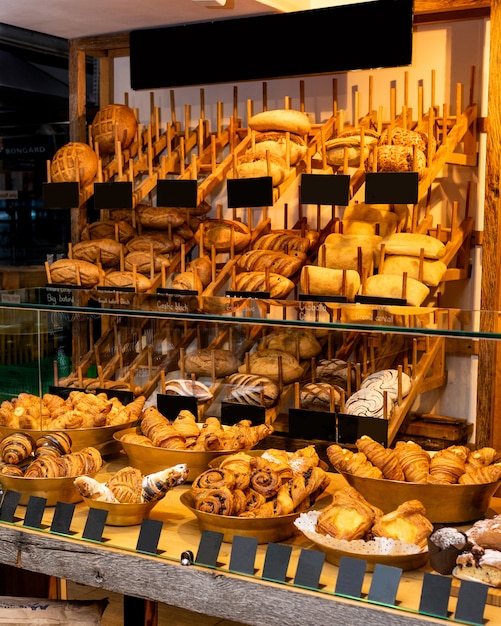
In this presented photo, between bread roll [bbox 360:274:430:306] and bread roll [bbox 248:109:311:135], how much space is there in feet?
2.19

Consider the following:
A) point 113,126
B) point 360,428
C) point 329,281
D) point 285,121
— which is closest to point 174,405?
point 360,428

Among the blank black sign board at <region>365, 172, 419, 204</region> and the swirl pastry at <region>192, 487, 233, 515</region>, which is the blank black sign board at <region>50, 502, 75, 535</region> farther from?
the blank black sign board at <region>365, 172, 419, 204</region>

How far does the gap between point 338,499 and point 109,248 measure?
2.25m

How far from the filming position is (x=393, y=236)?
292 cm

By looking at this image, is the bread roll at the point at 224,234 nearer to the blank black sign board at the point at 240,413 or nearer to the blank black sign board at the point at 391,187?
the blank black sign board at the point at 391,187

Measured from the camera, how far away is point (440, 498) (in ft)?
4.61

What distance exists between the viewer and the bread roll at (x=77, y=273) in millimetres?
3404

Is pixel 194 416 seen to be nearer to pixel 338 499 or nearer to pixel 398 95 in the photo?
pixel 338 499

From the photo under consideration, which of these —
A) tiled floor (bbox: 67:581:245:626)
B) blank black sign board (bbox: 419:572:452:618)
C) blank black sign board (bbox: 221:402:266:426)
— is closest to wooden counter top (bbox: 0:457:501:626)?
blank black sign board (bbox: 419:572:452:618)

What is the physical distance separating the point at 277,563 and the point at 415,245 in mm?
1730

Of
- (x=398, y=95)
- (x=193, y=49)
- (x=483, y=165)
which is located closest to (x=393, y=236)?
(x=483, y=165)

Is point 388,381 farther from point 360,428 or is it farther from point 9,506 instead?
point 9,506

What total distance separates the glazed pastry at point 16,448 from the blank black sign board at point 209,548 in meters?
0.51

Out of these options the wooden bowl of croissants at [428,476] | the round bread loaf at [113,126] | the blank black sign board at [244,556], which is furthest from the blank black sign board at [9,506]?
the round bread loaf at [113,126]
